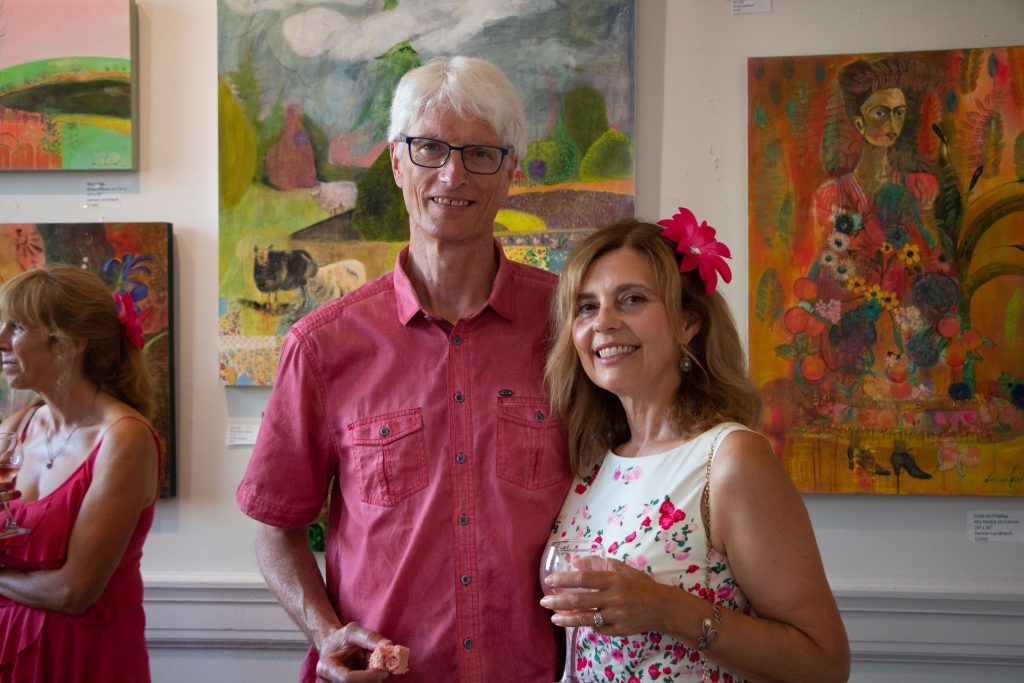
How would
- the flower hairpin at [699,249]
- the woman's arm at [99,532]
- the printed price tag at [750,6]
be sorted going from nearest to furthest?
the flower hairpin at [699,249]
the woman's arm at [99,532]
the printed price tag at [750,6]

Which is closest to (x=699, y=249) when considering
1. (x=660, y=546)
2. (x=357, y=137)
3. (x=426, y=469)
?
(x=660, y=546)

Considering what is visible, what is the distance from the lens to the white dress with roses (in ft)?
5.06

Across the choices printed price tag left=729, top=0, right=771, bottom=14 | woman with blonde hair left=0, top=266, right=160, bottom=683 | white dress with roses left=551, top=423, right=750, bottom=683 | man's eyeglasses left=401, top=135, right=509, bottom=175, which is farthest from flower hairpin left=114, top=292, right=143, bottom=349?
printed price tag left=729, top=0, right=771, bottom=14

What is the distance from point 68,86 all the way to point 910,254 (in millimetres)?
2760

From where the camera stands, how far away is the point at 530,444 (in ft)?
6.05

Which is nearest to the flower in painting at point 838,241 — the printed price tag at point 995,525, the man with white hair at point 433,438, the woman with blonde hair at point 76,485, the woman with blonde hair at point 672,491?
the printed price tag at point 995,525

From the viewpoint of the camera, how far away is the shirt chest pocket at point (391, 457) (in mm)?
1804

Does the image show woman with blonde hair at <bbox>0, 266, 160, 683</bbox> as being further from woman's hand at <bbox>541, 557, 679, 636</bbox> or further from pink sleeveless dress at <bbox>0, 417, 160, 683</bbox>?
woman's hand at <bbox>541, 557, 679, 636</bbox>

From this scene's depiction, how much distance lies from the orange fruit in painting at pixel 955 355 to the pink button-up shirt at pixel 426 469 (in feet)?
4.80

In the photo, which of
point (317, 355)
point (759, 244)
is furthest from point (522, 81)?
point (317, 355)

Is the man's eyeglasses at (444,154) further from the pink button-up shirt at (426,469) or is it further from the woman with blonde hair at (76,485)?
the woman with blonde hair at (76,485)

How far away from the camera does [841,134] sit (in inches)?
109

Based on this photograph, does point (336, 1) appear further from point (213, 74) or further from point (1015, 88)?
point (1015, 88)
